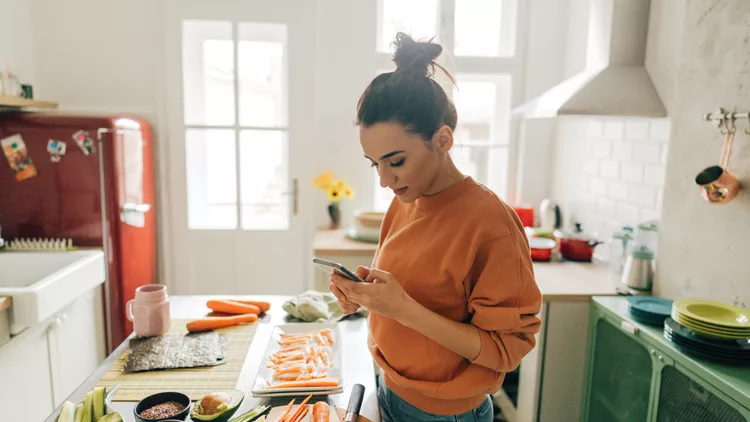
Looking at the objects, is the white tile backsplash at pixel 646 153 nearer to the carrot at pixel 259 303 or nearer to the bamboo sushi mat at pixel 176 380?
the carrot at pixel 259 303

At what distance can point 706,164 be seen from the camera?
5.55ft

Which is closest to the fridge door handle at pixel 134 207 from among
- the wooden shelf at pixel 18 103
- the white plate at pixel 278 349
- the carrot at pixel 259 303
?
the wooden shelf at pixel 18 103

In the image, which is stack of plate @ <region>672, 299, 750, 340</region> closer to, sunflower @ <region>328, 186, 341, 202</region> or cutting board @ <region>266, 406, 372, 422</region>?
cutting board @ <region>266, 406, 372, 422</region>

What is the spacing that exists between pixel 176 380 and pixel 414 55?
88cm

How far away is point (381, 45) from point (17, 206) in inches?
83.1

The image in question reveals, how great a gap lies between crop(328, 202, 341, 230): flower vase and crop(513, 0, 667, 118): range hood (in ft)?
4.10

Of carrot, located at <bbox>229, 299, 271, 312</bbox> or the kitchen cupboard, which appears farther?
the kitchen cupboard

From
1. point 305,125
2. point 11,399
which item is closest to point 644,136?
point 305,125

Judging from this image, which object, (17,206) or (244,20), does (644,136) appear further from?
(17,206)

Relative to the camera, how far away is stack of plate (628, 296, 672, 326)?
1.68 metres

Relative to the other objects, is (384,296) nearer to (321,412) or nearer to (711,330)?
(321,412)

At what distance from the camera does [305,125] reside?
3027mm

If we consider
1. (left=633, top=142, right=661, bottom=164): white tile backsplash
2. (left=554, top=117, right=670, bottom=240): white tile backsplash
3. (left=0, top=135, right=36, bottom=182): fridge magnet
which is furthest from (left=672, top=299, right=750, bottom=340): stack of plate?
(left=0, top=135, right=36, bottom=182): fridge magnet

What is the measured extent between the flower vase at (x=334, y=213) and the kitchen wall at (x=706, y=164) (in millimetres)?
1728
